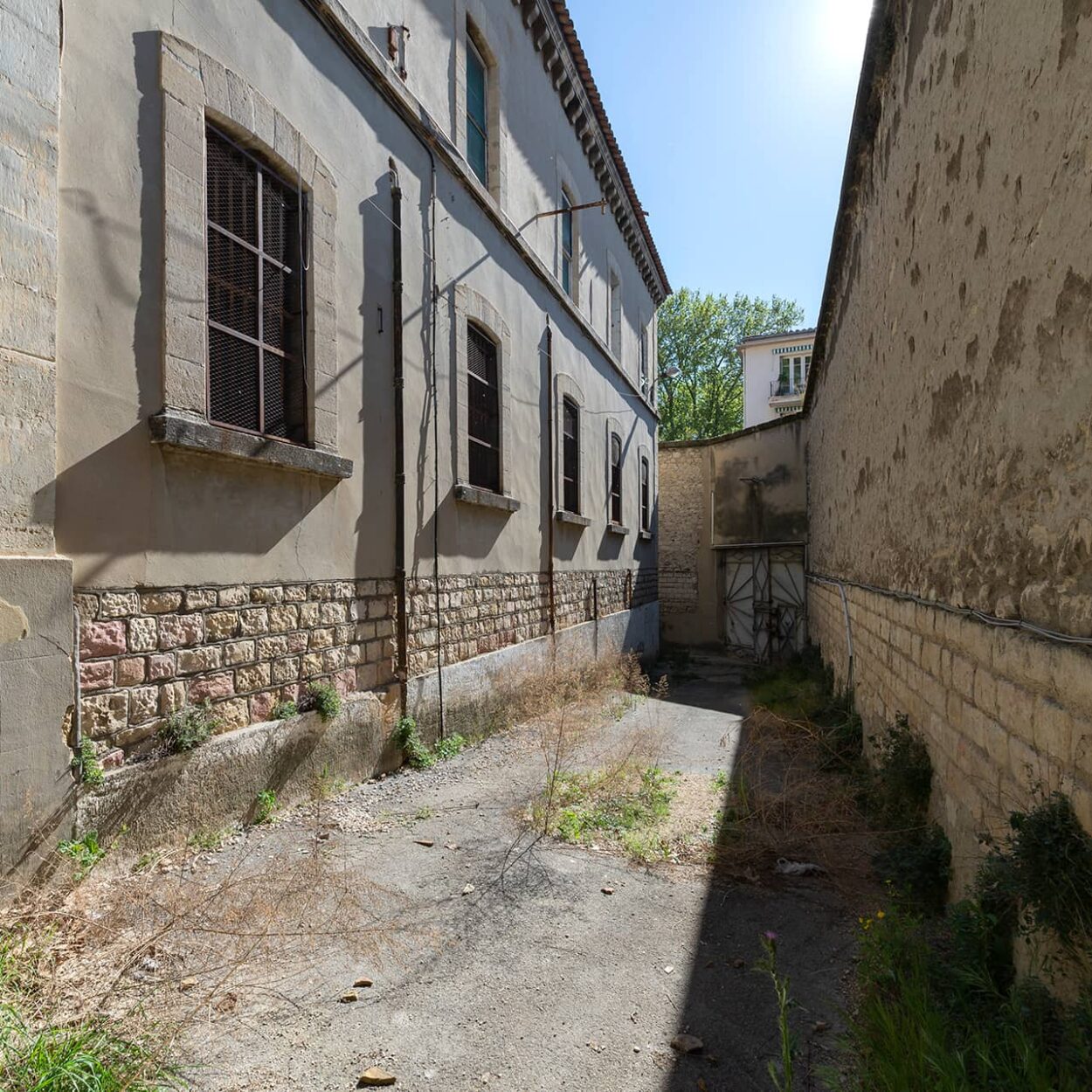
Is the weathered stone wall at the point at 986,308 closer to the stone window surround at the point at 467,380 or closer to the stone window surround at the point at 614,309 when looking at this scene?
the stone window surround at the point at 467,380

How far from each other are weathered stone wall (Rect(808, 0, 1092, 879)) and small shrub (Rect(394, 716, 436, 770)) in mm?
3549

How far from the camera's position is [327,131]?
4949mm

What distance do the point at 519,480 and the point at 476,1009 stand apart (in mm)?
6315

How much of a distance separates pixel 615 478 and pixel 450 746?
8198 millimetres

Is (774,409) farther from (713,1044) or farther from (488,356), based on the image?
(713,1044)

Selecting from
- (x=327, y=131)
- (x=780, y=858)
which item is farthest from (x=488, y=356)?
(x=780, y=858)

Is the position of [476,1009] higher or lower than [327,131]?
lower

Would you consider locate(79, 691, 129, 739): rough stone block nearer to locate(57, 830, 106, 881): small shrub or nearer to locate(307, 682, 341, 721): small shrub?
locate(57, 830, 106, 881): small shrub

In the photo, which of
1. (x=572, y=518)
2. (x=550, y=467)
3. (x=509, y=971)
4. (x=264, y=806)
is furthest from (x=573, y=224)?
(x=509, y=971)

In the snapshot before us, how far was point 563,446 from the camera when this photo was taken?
10.2 metres

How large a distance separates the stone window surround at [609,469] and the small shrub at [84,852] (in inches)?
387

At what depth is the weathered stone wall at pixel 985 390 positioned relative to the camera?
2.00 m

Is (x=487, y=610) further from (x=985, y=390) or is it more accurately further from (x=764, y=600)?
(x=764, y=600)

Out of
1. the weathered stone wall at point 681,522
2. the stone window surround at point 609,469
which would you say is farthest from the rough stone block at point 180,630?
the weathered stone wall at point 681,522
